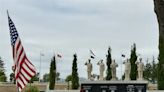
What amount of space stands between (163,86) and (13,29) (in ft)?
118

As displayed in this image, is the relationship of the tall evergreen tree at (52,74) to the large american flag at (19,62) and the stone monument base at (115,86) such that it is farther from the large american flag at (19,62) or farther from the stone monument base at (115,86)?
the large american flag at (19,62)

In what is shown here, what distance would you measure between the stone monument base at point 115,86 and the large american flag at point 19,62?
7.76 m

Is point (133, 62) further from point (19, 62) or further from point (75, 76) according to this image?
point (19, 62)

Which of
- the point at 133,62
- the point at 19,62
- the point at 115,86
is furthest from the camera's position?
the point at 133,62

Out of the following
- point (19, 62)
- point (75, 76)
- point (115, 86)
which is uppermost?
point (19, 62)

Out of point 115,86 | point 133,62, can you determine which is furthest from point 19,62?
point 133,62

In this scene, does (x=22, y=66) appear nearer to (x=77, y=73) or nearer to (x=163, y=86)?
(x=163, y=86)

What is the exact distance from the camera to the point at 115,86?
21.2m

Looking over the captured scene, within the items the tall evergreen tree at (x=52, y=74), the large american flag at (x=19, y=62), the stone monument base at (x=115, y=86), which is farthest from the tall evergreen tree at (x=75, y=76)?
the large american flag at (x=19, y=62)

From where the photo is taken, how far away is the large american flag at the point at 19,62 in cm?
1318

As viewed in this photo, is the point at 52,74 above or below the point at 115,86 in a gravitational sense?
above

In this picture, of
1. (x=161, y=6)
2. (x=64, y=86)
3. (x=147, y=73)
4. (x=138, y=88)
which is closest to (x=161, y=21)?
(x=161, y=6)

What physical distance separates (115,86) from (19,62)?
8.68 meters

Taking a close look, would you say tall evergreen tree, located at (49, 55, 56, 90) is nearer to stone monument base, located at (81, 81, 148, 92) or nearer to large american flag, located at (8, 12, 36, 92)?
stone monument base, located at (81, 81, 148, 92)
